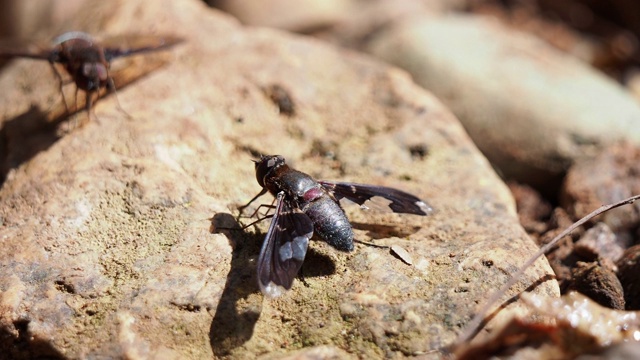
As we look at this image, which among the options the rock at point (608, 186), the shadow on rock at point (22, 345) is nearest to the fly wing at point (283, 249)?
the shadow on rock at point (22, 345)

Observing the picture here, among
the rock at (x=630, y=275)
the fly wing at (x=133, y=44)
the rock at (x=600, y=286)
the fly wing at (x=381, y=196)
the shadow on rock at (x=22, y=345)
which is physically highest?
the fly wing at (x=133, y=44)

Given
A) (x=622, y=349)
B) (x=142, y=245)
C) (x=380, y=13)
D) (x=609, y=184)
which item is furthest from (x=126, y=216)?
(x=380, y=13)

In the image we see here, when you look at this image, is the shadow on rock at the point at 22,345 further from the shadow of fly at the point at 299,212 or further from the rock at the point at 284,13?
the rock at the point at 284,13

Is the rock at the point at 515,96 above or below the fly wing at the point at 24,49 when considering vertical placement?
below

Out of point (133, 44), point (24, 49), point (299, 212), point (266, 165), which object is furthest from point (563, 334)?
point (24, 49)

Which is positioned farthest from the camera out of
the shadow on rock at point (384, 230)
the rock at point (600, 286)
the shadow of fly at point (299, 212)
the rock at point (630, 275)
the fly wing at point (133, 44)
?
the fly wing at point (133, 44)

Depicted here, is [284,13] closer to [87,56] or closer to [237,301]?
[87,56]

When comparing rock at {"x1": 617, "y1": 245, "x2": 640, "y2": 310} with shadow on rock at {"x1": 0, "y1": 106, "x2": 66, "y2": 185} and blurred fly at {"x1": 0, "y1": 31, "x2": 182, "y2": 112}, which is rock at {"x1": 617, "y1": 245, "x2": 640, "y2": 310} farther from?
shadow on rock at {"x1": 0, "y1": 106, "x2": 66, "y2": 185}

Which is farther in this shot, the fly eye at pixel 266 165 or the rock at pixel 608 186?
the rock at pixel 608 186

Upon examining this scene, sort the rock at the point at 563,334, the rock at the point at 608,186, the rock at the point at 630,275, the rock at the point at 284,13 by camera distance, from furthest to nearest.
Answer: the rock at the point at 284,13 → the rock at the point at 608,186 → the rock at the point at 630,275 → the rock at the point at 563,334
